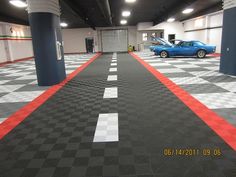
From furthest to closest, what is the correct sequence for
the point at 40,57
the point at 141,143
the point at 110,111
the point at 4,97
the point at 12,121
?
the point at 40,57, the point at 4,97, the point at 110,111, the point at 12,121, the point at 141,143

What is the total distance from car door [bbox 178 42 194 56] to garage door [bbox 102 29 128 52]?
18.0 meters

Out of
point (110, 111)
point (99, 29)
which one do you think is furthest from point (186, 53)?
point (99, 29)

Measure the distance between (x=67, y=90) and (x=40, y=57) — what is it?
1.96 m

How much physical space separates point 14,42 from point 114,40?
16460 millimetres

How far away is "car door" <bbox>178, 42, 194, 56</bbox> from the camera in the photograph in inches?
628

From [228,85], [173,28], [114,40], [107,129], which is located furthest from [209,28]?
[107,129]

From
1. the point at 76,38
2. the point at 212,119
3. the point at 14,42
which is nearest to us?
the point at 212,119

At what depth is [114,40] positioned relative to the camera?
33.3 meters

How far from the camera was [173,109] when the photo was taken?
4766 mm

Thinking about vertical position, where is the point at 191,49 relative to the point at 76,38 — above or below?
below

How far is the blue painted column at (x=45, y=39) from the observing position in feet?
25.5

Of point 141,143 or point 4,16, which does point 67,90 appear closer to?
point 141,143

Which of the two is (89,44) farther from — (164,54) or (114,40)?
(164,54)

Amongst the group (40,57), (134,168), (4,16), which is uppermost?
(4,16)
